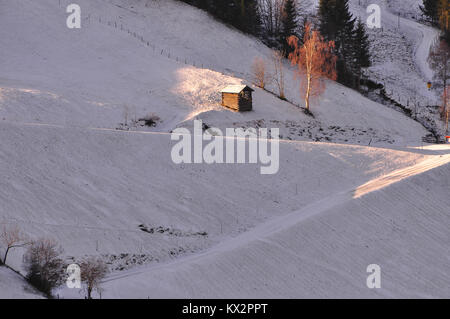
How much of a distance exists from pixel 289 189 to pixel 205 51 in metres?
35.2

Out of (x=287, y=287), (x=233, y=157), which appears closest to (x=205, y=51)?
(x=233, y=157)

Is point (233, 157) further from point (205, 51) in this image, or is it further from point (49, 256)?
point (205, 51)

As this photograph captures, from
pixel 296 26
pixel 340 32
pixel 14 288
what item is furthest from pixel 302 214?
pixel 296 26

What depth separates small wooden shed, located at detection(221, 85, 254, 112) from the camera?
5334 centimetres

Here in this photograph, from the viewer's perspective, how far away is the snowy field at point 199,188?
27391 millimetres

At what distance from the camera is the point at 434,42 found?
8338 cm

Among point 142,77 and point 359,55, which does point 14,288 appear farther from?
point 359,55

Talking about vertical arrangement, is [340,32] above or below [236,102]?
above

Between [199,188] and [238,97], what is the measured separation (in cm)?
1942

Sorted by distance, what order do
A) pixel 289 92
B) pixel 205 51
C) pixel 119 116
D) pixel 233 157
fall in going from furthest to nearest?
pixel 205 51 < pixel 289 92 < pixel 119 116 < pixel 233 157

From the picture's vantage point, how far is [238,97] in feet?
175

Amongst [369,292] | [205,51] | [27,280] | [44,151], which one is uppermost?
[205,51]

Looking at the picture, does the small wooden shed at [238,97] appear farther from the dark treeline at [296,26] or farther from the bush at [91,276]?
the bush at [91,276]
